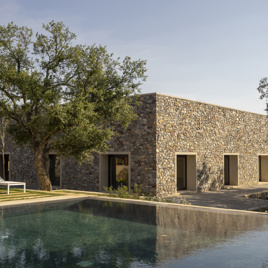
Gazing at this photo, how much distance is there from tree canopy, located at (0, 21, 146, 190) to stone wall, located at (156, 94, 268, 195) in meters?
2.72

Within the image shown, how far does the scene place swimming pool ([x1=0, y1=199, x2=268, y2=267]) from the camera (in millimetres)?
5609

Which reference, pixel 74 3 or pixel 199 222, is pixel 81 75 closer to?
pixel 74 3

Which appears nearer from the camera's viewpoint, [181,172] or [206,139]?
[181,172]

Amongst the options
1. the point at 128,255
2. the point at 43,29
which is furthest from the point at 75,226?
the point at 43,29

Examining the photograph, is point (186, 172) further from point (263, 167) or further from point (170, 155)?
point (263, 167)

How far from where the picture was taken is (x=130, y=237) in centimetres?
719

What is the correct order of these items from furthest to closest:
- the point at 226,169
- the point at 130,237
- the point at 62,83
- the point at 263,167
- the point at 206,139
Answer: the point at 263,167 < the point at 226,169 < the point at 206,139 < the point at 62,83 < the point at 130,237

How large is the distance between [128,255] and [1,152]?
21284 millimetres

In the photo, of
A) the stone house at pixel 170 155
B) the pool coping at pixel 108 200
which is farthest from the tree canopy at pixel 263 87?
the pool coping at pixel 108 200

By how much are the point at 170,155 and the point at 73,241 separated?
1082cm

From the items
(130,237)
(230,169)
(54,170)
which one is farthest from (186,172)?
(130,237)

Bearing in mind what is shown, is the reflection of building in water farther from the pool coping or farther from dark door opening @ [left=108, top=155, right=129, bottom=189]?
dark door opening @ [left=108, top=155, right=129, bottom=189]

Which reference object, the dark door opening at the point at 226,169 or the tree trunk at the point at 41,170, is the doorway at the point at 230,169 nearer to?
the dark door opening at the point at 226,169

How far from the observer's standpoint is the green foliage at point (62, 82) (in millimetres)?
13656
